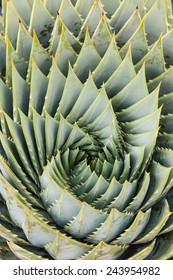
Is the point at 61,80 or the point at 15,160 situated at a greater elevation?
the point at 61,80

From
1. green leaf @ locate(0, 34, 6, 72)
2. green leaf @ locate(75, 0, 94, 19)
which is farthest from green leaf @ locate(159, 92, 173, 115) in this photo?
green leaf @ locate(0, 34, 6, 72)

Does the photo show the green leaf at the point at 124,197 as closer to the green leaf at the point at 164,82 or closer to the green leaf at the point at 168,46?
the green leaf at the point at 164,82

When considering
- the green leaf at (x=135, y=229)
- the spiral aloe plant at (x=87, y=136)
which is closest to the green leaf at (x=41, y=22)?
the spiral aloe plant at (x=87, y=136)

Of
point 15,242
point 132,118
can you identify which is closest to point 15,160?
point 15,242

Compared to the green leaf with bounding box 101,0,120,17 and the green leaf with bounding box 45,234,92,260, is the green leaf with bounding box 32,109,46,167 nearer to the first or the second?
the green leaf with bounding box 45,234,92,260

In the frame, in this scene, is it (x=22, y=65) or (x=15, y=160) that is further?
(x=22, y=65)

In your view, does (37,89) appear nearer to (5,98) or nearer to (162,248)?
(5,98)

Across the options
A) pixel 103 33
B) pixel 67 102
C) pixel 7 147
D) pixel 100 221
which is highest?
pixel 103 33
